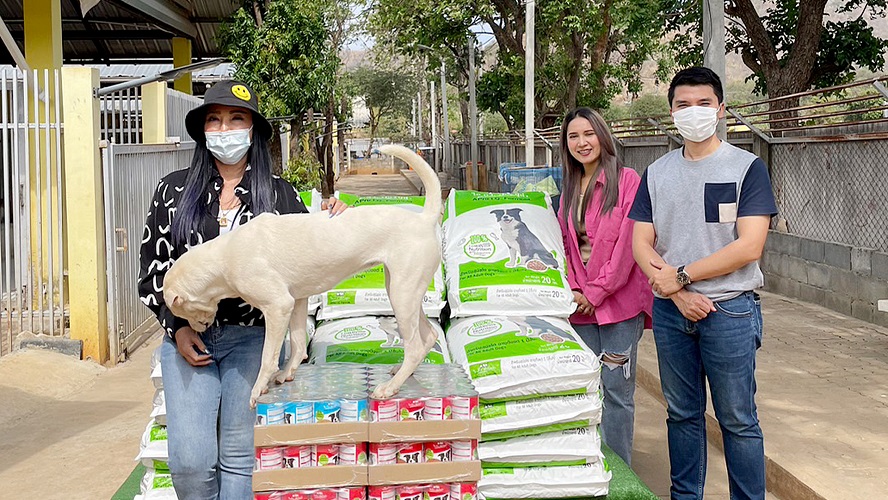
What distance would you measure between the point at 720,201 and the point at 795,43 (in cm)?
1565

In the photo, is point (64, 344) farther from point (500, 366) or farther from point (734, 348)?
point (734, 348)

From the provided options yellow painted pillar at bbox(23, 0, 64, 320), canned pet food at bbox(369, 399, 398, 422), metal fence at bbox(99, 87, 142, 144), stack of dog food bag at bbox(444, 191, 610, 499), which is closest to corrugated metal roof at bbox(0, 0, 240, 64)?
metal fence at bbox(99, 87, 142, 144)

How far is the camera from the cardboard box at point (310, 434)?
3225mm

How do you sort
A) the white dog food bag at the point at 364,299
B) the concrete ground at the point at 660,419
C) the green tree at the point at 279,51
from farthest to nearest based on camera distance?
the green tree at the point at 279,51
the concrete ground at the point at 660,419
the white dog food bag at the point at 364,299

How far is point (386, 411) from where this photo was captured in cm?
330

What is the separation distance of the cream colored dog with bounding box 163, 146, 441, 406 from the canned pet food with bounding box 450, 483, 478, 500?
1.28ft

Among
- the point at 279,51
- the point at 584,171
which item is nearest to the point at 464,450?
the point at 584,171

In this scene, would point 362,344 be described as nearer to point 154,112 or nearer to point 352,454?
point 352,454

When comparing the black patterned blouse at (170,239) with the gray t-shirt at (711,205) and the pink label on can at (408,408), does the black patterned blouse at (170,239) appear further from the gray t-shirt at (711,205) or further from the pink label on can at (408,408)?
the gray t-shirt at (711,205)

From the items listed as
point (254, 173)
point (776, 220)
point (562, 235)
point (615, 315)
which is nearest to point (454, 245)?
point (562, 235)

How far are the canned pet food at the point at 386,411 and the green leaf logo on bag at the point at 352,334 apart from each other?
120 cm

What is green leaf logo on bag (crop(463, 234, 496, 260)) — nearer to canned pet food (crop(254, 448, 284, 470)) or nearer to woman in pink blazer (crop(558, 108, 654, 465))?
woman in pink blazer (crop(558, 108, 654, 465))

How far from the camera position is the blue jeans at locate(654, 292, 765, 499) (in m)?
3.73

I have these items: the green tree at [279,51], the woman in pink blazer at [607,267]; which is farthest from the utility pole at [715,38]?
the green tree at [279,51]
